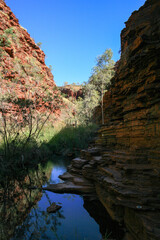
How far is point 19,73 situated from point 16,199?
14.0m

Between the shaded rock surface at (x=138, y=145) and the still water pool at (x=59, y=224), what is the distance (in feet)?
2.47

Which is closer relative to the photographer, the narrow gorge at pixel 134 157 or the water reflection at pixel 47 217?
the narrow gorge at pixel 134 157

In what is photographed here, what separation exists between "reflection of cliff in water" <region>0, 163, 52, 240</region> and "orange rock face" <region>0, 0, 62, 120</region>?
13.7ft

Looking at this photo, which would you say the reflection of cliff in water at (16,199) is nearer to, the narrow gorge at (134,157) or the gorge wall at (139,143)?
the narrow gorge at (134,157)

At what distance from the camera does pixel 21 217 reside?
414 cm

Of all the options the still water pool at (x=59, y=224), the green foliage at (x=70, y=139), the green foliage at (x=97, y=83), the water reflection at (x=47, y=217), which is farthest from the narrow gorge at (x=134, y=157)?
the green foliage at (x=97, y=83)

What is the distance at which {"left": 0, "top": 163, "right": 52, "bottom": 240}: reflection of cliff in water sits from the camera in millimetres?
3746

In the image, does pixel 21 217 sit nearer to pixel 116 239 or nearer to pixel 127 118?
pixel 116 239

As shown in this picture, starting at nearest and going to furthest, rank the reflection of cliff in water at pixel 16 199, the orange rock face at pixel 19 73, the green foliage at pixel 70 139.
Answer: the reflection of cliff in water at pixel 16 199 < the orange rock face at pixel 19 73 < the green foliage at pixel 70 139

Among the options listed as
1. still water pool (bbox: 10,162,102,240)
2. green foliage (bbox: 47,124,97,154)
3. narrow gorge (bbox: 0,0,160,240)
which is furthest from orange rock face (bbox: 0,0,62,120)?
still water pool (bbox: 10,162,102,240)

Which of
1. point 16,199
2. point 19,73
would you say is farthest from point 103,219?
point 19,73

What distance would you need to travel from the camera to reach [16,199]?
17.6 ft

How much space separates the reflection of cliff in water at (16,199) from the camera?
12.3 feet

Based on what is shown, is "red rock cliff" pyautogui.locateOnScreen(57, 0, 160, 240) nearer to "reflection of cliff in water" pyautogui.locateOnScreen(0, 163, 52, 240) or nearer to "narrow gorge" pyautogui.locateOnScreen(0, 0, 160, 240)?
"narrow gorge" pyautogui.locateOnScreen(0, 0, 160, 240)
